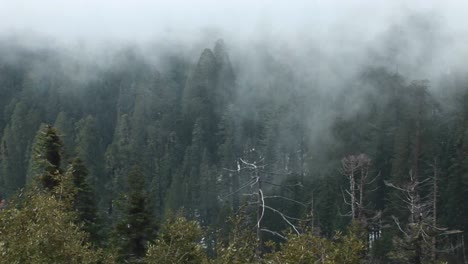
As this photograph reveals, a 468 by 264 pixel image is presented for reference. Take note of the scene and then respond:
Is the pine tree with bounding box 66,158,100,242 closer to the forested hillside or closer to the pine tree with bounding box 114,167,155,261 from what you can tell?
the pine tree with bounding box 114,167,155,261

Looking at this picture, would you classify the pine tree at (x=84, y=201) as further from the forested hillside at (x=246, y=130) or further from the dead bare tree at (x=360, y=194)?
the forested hillside at (x=246, y=130)

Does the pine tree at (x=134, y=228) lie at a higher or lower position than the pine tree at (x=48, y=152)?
lower

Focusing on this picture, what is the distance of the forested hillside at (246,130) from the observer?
6166cm

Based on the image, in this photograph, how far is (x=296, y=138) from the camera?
3558 inches

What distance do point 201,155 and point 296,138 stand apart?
49.7 ft

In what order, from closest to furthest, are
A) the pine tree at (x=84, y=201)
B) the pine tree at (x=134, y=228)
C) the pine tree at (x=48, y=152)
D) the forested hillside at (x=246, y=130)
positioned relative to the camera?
1. the pine tree at (x=134, y=228)
2. the pine tree at (x=48, y=152)
3. the pine tree at (x=84, y=201)
4. the forested hillside at (x=246, y=130)

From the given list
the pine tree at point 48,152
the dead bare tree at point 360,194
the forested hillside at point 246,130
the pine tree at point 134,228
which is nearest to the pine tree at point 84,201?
the pine tree at point 48,152

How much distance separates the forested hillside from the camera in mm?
61656

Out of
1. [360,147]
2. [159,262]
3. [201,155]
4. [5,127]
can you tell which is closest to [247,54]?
[201,155]

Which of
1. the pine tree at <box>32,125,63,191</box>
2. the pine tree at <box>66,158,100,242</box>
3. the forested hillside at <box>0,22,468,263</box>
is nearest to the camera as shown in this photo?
the pine tree at <box>32,125,63,191</box>

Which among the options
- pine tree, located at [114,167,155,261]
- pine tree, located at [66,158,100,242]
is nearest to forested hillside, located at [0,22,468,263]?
pine tree, located at [66,158,100,242]

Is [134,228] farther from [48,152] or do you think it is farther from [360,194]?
[360,194]

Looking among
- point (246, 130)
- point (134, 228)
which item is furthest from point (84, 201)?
point (246, 130)

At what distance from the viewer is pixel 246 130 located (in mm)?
95062
